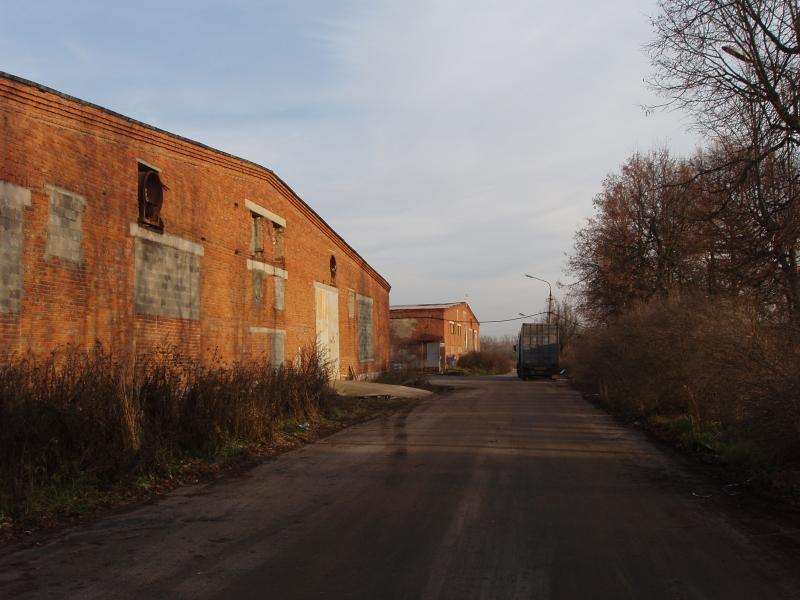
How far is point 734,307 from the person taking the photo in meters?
12.6

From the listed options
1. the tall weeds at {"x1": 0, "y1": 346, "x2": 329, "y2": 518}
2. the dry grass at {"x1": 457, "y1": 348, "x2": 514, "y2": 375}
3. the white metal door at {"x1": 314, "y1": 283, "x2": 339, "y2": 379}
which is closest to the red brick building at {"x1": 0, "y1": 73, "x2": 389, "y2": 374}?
the tall weeds at {"x1": 0, "y1": 346, "x2": 329, "y2": 518}

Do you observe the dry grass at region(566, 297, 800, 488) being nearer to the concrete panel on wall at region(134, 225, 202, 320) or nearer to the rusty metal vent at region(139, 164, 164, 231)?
the concrete panel on wall at region(134, 225, 202, 320)

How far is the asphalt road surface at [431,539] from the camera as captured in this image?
4.81 metres

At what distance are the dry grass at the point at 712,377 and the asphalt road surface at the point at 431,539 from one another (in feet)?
3.13

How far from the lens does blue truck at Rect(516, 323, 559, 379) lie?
1603 inches

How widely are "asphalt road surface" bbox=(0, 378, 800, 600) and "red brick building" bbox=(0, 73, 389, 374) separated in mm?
5794

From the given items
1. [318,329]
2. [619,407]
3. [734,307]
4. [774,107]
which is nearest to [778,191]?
[774,107]

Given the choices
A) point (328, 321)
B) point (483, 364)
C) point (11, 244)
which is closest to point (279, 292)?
point (328, 321)

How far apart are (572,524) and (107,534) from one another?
14.8ft

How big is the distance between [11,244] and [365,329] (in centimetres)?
2480

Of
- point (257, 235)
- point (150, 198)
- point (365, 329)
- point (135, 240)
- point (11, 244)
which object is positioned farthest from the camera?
point (365, 329)

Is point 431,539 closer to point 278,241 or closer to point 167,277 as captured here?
point 167,277

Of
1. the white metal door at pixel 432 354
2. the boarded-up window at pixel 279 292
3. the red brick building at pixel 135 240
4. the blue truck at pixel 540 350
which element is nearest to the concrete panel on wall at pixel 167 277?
the red brick building at pixel 135 240

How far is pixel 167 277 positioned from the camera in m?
16.0
